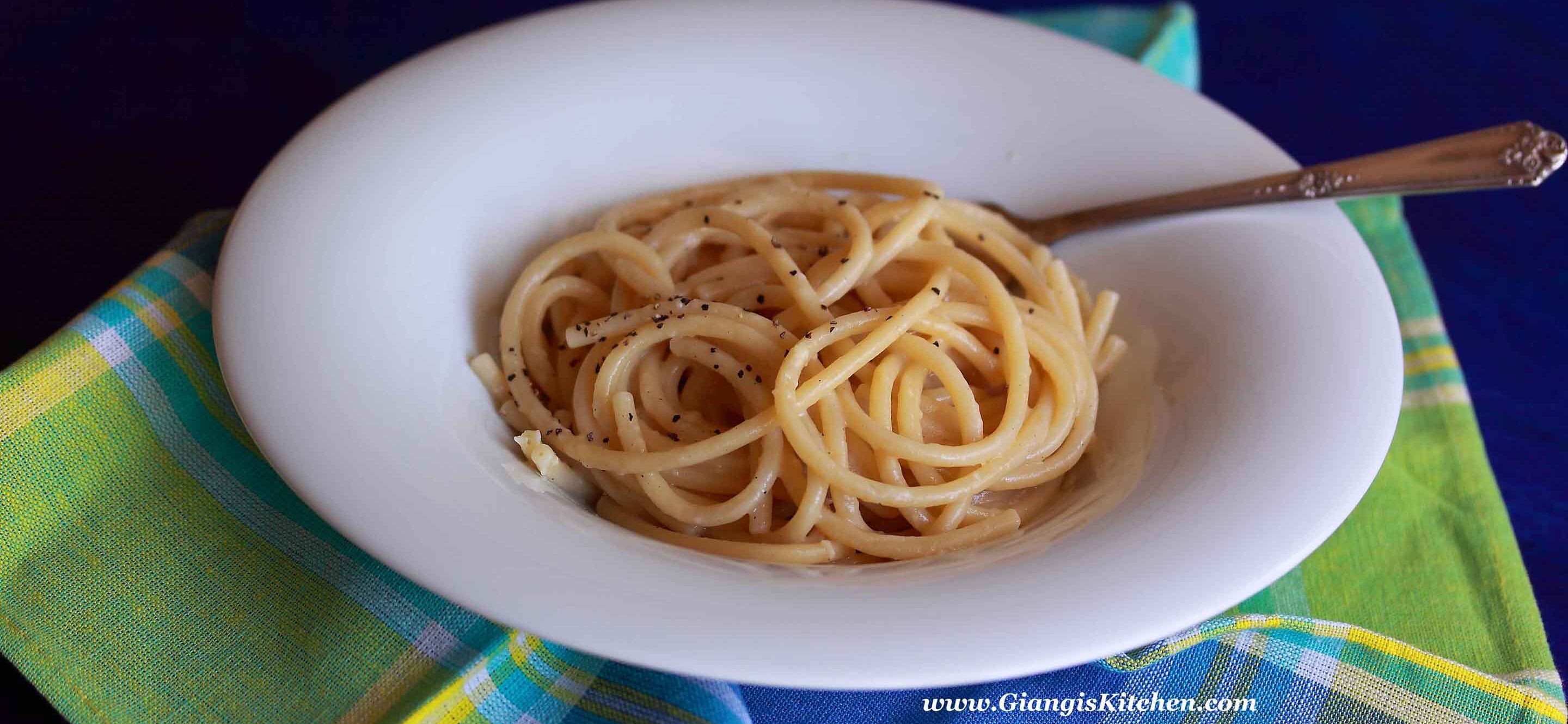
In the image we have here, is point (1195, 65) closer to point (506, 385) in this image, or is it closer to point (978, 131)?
point (978, 131)

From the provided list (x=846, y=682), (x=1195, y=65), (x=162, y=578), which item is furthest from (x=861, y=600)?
(x=1195, y=65)

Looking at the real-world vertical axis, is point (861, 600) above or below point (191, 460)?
above

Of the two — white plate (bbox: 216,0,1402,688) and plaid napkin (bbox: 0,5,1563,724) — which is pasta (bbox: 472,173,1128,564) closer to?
white plate (bbox: 216,0,1402,688)

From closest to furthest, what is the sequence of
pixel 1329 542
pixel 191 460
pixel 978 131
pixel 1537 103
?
pixel 191 460
pixel 1329 542
pixel 978 131
pixel 1537 103

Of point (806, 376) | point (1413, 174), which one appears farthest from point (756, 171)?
point (1413, 174)

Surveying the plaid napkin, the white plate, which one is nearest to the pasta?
the white plate

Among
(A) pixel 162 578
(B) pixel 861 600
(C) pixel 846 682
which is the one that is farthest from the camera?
(A) pixel 162 578

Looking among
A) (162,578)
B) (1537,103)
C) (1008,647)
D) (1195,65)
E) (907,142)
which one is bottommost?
(162,578)

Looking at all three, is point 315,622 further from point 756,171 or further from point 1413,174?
point 1413,174
